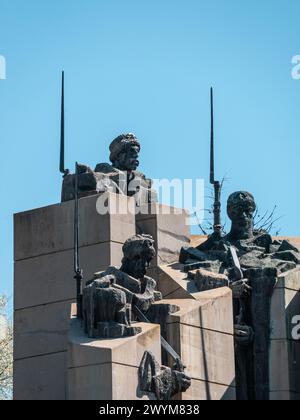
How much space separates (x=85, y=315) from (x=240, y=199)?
545cm

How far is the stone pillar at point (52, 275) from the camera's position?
37.8 meters

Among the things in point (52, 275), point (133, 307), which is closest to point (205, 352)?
point (133, 307)

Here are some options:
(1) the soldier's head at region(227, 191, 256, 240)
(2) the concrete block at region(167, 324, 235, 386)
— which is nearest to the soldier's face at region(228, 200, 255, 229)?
(1) the soldier's head at region(227, 191, 256, 240)

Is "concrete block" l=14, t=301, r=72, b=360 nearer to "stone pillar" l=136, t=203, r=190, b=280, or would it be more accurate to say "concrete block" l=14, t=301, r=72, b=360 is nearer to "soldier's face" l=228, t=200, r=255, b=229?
"stone pillar" l=136, t=203, r=190, b=280

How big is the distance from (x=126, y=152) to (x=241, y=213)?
231 cm

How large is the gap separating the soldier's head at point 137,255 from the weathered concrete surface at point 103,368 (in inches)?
69.3

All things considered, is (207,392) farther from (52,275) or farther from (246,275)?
(52,275)

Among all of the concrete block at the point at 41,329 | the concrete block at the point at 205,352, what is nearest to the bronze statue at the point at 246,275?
the concrete block at the point at 205,352

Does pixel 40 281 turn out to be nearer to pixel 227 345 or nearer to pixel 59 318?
pixel 59 318

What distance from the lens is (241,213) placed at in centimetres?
3972

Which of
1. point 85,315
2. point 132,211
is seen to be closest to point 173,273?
point 132,211

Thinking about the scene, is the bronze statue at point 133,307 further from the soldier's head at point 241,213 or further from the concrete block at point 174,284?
the soldier's head at point 241,213

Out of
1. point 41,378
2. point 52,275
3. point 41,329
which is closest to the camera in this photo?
point 41,378

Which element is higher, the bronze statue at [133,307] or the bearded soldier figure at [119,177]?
the bearded soldier figure at [119,177]
